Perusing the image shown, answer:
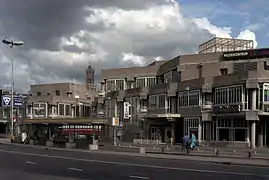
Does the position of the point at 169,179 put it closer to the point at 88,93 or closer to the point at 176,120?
the point at 176,120

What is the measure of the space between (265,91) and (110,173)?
33338mm

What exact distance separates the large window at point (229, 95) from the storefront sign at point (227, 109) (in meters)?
0.69

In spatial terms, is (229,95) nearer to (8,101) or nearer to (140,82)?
(8,101)

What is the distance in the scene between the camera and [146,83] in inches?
3162

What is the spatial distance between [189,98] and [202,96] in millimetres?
2808

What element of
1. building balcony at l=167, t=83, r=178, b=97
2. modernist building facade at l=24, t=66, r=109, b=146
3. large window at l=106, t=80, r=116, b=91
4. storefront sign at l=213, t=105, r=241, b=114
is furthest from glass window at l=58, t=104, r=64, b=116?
storefront sign at l=213, t=105, r=241, b=114

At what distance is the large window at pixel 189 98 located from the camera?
5828 cm

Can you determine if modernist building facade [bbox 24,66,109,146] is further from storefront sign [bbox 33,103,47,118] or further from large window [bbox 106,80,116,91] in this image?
large window [bbox 106,80,116,91]

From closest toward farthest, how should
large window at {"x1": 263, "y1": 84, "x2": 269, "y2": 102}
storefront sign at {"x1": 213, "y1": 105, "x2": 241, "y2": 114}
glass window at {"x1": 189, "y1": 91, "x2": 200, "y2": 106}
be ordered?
large window at {"x1": 263, "y1": 84, "x2": 269, "y2": 102} → storefront sign at {"x1": 213, "y1": 105, "x2": 241, "y2": 114} → glass window at {"x1": 189, "y1": 91, "x2": 200, "y2": 106}

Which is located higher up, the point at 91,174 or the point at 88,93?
the point at 88,93

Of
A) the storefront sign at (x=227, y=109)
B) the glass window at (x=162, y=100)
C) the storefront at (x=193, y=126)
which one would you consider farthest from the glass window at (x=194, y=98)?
the glass window at (x=162, y=100)

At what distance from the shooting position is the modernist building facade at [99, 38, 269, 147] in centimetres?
5078

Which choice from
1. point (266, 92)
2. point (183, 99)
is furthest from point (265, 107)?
point (183, 99)

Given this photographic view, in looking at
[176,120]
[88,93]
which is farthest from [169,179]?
[88,93]
